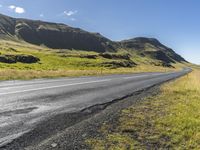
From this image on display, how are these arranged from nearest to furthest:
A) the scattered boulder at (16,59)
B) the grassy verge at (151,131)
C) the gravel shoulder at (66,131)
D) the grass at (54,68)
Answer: the gravel shoulder at (66,131), the grassy verge at (151,131), the grass at (54,68), the scattered boulder at (16,59)

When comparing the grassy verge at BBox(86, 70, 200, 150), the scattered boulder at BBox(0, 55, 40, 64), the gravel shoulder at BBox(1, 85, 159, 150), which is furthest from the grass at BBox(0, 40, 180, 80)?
the grassy verge at BBox(86, 70, 200, 150)

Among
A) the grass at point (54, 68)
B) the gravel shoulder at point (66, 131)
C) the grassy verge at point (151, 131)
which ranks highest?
the gravel shoulder at point (66, 131)

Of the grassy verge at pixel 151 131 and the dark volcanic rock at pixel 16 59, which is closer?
the grassy verge at pixel 151 131

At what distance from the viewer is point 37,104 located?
1090 cm

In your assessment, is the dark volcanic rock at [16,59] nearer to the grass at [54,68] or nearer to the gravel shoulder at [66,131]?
the grass at [54,68]

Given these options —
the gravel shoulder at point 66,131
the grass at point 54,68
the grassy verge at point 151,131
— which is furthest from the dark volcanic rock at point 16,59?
the gravel shoulder at point 66,131

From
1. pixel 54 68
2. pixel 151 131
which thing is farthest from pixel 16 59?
pixel 151 131

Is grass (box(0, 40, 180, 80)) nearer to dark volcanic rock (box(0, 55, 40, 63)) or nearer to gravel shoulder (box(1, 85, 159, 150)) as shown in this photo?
dark volcanic rock (box(0, 55, 40, 63))

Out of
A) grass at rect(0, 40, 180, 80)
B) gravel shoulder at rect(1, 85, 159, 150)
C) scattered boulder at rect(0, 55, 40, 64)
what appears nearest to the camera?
gravel shoulder at rect(1, 85, 159, 150)

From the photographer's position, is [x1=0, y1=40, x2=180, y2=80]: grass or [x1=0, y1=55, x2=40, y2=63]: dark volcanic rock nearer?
[x1=0, y1=40, x2=180, y2=80]: grass

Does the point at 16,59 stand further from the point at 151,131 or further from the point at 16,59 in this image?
the point at 151,131

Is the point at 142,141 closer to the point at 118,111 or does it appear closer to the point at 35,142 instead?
the point at 35,142

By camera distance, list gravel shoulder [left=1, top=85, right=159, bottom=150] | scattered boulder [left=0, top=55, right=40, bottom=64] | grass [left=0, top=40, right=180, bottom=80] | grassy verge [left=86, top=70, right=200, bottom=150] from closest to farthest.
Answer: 1. gravel shoulder [left=1, top=85, right=159, bottom=150]
2. grassy verge [left=86, top=70, right=200, bottom=150]
3. grass [left=0, top=40, right=180, bottom=80]
4. scattered boulder [left=0, top=55, right=40, bottom=64]

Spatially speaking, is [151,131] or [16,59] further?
[16,59]
